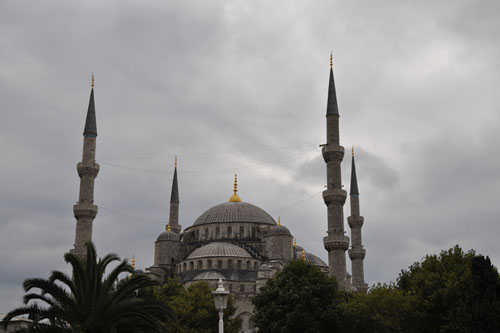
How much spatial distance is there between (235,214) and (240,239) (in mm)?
3442

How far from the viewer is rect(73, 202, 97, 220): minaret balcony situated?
50.0 m

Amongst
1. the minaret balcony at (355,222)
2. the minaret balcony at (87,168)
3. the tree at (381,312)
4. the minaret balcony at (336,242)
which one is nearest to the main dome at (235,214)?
the minaret balcony at (355,222)

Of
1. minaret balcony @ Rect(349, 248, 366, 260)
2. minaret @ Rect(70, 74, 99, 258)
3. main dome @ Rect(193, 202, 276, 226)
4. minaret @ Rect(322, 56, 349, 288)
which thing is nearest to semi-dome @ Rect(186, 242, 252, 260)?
main dome @ Rect(193, 202, 276, 226)

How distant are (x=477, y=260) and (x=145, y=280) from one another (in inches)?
598

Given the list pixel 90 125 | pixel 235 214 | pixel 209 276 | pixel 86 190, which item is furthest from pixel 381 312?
pixel 235 214

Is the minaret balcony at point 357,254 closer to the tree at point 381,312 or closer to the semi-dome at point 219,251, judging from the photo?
the semi-dome at point 219,251

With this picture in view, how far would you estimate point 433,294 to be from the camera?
104ft

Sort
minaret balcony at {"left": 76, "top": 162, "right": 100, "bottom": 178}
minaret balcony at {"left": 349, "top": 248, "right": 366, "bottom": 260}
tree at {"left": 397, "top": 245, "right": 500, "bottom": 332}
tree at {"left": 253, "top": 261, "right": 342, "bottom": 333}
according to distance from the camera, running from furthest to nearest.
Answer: minaret balcony at {"left": 349, "top": 248, "right": 366, "bottom": 260} → minaret balcony at {"left": 76, "top": 162, "right": 100, "bottom": 178} → tree at {"left": 253, "top": 261, "right": 342, "bottom": 333} → tree at {"left": 397, "top": 245, "right": 500, "bottom": 332}

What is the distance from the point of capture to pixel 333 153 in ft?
156

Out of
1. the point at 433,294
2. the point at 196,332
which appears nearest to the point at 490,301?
the point at 433,294

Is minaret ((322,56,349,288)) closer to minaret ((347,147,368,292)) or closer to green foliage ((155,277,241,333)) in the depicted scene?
green foliage ((155,277,241,333))

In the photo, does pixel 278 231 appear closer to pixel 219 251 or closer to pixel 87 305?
pixel 219 251

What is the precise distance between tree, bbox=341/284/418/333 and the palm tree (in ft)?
49.4

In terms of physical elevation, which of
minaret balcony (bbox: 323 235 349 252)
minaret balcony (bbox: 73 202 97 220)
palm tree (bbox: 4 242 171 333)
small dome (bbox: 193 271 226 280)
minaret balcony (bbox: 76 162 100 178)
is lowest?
palm tree (bbox: 4 242 171 333)
